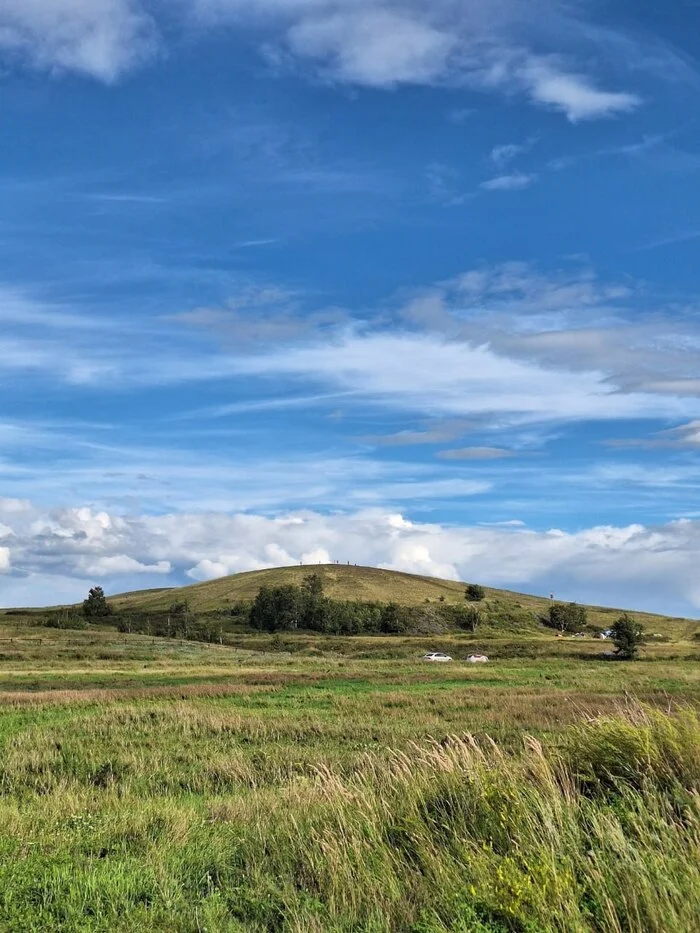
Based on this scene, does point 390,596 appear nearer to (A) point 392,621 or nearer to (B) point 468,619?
(B) point 468,619

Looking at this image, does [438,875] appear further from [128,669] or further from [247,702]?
[128,669]

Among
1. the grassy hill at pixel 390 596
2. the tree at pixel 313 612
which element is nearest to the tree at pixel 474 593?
the grassy hill at pixel 390 596

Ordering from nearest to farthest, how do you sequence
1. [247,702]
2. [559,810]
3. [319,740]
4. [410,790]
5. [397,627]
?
[559,810]
[410,790]
[319,740]
[247,702]
[397,627]

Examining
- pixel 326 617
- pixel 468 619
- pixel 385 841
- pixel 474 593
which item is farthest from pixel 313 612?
pixel 385 841

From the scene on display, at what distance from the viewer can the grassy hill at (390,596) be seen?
6334 inches

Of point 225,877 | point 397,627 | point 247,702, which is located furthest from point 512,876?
point 397,627

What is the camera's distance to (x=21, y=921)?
19.6ft

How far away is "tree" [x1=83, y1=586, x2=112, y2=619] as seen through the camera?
140875 millimetres

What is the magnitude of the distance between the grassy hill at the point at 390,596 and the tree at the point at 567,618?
5.05 m

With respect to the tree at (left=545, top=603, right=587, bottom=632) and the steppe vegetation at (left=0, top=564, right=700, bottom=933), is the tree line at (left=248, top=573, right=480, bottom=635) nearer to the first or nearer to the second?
the tree at (left=545, top=603, right=587, bottom=632)

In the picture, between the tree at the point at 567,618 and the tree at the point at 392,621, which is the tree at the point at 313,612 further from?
the tree at the point at 567,618

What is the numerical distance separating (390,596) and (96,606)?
61.6m

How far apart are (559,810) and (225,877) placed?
305 centimetres

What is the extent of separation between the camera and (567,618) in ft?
504
